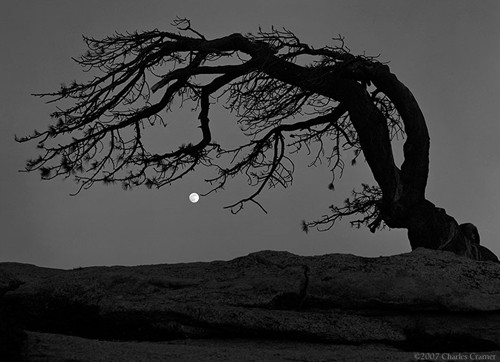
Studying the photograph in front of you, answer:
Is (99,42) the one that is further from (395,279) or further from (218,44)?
(395,279)

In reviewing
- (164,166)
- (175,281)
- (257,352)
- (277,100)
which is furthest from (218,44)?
(257,352)

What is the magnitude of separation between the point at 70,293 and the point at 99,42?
4.25 metres

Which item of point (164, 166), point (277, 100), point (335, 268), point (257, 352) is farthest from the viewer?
point (164, 166)

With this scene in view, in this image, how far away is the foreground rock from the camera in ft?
18.4

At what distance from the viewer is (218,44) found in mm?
9383

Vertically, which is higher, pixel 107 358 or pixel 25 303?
pixel 25 303

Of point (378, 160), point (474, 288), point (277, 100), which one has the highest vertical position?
point (277, 100)

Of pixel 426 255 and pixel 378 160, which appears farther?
pixel 378 160

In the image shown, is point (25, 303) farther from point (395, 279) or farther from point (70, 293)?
point (395, 279)

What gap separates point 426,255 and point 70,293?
3824 millimetres

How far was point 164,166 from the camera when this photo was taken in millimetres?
10508

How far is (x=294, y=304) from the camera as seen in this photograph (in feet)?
20.0

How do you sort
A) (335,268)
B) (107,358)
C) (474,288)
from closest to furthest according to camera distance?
(107,358) < (474,288) < (335,268)

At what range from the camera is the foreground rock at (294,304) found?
18.4 feet
